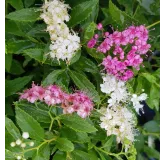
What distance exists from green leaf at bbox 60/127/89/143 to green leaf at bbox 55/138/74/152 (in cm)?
3

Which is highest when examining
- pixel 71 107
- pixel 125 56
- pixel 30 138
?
pixel 125 56

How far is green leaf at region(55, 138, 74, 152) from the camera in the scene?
1097 mm

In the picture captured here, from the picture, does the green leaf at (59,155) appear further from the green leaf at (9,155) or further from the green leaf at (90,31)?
the green leaf at (90,31)

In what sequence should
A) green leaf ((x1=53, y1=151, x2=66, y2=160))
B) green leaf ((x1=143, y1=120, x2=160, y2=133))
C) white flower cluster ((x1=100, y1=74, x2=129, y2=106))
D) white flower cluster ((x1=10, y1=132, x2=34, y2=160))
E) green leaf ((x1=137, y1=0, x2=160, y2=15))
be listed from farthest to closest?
1. green leaf ((x1=143, y1=120, x2=160, y2=133))
2. green leaf ((x1=137, y1=0, x2=160, y2=15))
3. white flower cluster ((x1=100, y1=74, x2=129, y2=106))
4. green leaf ((x1=53, y1=151, x2=66, y2=160))
5. white flower cluster ((x1=10, y1=132, x2=34, y2=160))

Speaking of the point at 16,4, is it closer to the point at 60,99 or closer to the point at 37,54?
the point at 37,54

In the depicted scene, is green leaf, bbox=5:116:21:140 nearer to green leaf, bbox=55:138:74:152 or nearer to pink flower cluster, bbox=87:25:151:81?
green leaf, bbox=55:138:74:152

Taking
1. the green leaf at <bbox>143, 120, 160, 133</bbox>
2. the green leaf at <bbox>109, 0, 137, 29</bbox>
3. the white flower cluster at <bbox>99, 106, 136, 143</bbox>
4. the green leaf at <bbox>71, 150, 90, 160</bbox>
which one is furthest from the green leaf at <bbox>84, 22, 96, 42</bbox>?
the green leaf at <bbox>143, 120, 160, 133</bbox>

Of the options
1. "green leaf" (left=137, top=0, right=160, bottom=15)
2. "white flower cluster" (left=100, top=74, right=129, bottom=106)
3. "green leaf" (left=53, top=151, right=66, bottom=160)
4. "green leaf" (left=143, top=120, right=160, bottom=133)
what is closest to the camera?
"green leaf" (left=53, top=151, right=66, bottom=160)

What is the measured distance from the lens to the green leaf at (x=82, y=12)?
1.20 metres

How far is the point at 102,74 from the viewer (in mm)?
1262

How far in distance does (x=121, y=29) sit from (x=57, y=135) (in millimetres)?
391

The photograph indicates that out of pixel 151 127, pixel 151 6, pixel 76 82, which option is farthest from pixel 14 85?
pixel 151 127

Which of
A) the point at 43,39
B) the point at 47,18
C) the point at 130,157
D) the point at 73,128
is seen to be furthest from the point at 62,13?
the point at 130,157

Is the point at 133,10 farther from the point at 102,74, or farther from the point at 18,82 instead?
the point at 18,82
